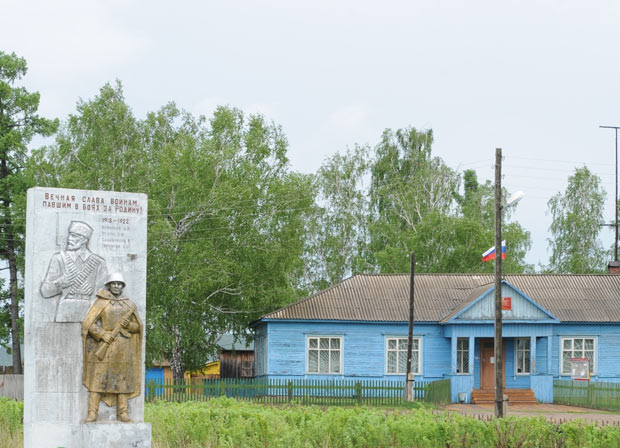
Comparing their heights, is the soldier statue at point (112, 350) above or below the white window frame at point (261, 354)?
above

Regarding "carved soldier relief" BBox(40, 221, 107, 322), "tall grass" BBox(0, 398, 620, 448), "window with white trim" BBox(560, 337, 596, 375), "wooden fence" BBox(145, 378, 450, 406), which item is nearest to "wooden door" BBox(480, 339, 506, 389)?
"window with white trim" BBox(560, 337, 596, 375)

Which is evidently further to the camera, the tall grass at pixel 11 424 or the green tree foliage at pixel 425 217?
the green tree foliage at pixel 425 217

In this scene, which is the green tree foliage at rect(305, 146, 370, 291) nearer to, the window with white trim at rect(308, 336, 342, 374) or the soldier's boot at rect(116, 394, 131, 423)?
the window with white trim at rect(308, 336, 342, 374)

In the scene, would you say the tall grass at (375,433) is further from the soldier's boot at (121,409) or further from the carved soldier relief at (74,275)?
the carved soldier relief at (74,275)

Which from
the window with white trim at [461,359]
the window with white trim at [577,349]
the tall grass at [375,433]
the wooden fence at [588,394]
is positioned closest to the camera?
the tall grass at [375,433]

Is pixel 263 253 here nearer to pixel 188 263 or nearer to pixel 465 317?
pixel 188 263

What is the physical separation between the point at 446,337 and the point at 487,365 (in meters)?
1.78

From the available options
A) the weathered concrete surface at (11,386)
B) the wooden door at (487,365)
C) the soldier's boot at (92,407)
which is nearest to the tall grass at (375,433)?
the soldier's boot at (92,407)

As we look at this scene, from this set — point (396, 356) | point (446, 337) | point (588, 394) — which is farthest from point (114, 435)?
point (446, 337)

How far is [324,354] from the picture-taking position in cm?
3397

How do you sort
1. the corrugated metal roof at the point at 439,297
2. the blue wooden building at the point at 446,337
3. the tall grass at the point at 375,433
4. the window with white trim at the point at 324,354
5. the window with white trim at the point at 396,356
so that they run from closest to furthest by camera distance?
the tall grass at the point at 375,433
the blue wooden building at the point at 446,337
the window with white trim at the point at 324,354
the corrugated metal roof at the point at 439,297
the window with white trim at the point at 396,356

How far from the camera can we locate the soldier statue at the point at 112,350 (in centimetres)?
1188

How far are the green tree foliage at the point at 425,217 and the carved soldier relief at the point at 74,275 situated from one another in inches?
1408

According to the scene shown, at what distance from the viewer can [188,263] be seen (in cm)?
3375
